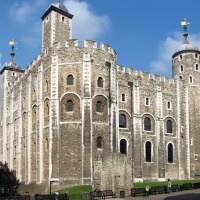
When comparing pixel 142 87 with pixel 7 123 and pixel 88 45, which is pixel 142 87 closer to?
pixel 88 45

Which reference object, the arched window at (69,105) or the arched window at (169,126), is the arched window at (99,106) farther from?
the arched window at (169,126)

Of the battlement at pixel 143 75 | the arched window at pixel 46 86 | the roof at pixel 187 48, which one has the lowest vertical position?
the arched window at pixel 46 86

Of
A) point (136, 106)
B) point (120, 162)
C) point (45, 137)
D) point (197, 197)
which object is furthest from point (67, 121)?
point (197, 197)

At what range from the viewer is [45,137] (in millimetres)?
37688

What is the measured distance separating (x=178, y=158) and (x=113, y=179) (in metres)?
17.4

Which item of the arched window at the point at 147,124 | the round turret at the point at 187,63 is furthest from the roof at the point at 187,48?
the arched window at the point at 147,124

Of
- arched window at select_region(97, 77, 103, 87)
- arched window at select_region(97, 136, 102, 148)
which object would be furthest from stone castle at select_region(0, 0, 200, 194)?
arched window at select_region(97, 77, 103, 87)

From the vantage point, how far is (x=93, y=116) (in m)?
36.6

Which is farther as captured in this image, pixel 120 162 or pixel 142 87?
pixel 142 87

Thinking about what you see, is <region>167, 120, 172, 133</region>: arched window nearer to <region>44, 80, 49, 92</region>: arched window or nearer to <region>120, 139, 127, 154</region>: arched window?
<region>120, 139, 127, 154</region>: arched window

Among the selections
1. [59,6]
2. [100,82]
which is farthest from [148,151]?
[59,6]

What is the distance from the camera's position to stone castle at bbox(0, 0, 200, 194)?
35562mm

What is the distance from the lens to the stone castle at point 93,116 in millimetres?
35562

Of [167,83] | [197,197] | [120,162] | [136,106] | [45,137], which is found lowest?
[197,197]
